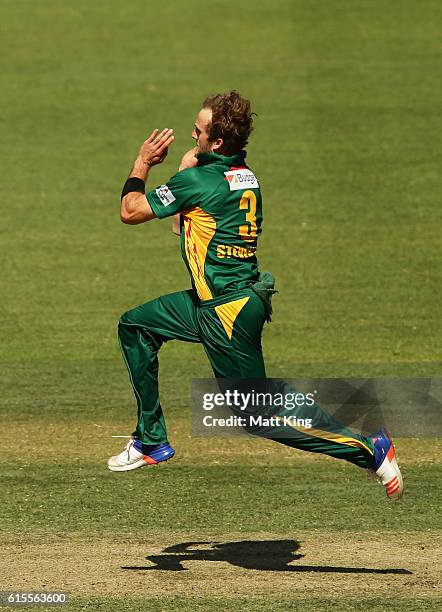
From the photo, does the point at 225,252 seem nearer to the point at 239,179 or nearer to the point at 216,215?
the point at 216,215

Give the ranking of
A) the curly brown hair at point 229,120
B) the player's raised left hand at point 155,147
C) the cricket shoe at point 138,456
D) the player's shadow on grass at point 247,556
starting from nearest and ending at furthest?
the curly brown hair at point 229,120, the player's raised left hand at point 155,147, the player's shadow on grass at point 247,556, the cricket shoe at point 138,456

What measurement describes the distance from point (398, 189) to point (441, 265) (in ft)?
8.50

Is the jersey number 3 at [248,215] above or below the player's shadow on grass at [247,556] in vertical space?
above

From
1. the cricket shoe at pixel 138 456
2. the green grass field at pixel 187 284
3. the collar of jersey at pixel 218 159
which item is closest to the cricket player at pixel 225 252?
the collar of jersey at pixel 218 159

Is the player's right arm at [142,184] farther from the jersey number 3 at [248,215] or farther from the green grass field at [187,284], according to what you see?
the green grass field at [187,284]

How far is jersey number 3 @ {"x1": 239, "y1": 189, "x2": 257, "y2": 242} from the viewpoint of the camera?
8805mm

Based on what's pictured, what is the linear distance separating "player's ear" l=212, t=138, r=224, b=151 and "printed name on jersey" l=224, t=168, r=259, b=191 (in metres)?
0.17

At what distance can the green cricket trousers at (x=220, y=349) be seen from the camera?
28.6 feet

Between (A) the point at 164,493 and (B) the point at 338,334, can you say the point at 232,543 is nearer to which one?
(A) the point at 164,493

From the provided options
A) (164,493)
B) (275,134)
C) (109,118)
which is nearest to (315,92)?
(275,134)

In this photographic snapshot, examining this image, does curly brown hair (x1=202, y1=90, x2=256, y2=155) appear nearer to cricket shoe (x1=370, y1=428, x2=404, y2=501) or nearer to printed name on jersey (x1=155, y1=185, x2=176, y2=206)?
printed name on jersey (x1=155, y1=185, x2=176, y2=206)

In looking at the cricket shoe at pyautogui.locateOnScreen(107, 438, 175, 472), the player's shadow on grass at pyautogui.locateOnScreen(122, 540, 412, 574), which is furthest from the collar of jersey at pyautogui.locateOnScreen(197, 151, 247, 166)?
the player's shadow on grass at pyautogui.locateOnScreen(122, 540, 412, 574)

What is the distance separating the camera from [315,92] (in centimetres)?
2291

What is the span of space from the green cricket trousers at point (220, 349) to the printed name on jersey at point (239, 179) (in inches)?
26.0
